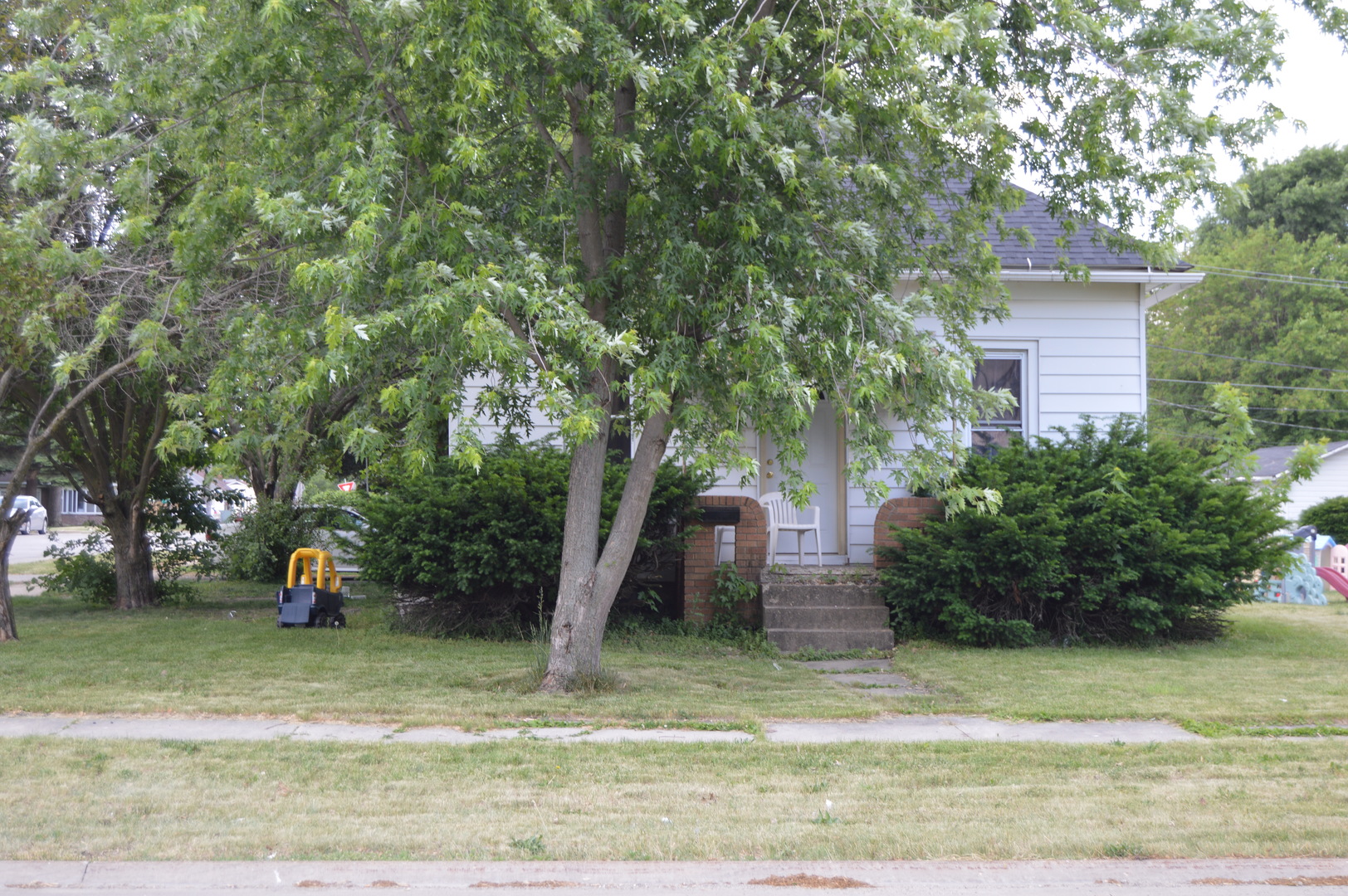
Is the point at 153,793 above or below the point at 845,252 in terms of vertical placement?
below

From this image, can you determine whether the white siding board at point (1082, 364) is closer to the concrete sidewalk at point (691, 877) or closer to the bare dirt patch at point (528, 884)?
the concrete sidewalk at point (691, 877)

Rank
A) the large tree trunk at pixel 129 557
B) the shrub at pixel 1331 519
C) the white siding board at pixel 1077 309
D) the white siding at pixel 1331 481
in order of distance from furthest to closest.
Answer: the white siding at pixel 1331 481
the shrub at pixel 1331 519
the large tree trunk at pixel 129 557
the white siding board at pixel 1077 309

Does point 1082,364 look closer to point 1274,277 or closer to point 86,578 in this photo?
point 86,578

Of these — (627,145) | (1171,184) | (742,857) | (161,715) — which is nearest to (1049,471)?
(1171,184)

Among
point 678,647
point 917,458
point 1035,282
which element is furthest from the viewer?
point 1035,282

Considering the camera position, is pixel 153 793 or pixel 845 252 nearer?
pixel 153 793

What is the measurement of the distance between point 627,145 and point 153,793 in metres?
4.90

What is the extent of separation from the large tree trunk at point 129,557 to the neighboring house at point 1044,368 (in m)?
5.94

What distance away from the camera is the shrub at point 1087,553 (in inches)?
424

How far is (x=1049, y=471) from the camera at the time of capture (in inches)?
450

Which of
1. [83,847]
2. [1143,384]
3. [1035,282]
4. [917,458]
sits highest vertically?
[1035,282]

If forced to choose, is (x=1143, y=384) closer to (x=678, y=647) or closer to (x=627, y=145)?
(x=678, y=647)

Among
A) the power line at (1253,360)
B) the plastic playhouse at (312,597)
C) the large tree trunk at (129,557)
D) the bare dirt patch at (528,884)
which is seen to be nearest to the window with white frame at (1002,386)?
the plastic playhouse at (312,597)

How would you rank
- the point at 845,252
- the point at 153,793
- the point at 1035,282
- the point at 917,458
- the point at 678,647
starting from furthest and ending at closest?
the point at 1035,282, the point at 678,647, the point at 845,252, the point at 917,458, the point at 153,793
